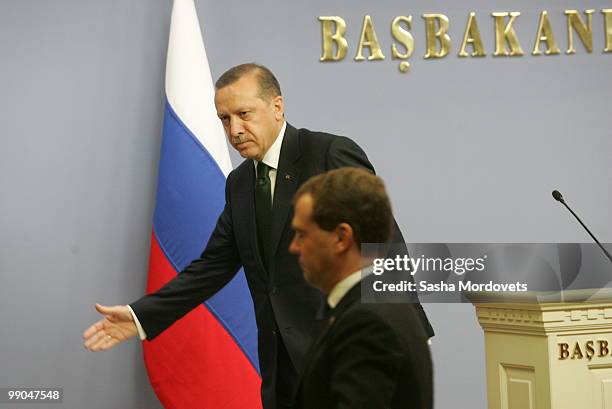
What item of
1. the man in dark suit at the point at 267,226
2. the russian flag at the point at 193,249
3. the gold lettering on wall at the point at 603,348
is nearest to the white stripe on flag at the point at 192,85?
the russian flag at the point at 193,249

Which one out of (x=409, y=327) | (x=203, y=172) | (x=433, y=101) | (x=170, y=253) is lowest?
(x=409, y=327)

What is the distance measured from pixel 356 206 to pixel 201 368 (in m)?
2.77

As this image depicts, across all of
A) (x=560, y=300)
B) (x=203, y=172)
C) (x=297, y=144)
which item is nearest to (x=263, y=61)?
(x=203, y=172)

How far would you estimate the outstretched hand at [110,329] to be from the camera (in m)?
2.93

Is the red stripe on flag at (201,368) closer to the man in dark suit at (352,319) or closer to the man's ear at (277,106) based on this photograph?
the man's ear at (277,106)

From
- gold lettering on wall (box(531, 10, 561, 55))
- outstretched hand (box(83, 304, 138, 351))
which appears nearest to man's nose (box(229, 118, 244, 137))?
outstretched hand (box(83, 304, 138, 351))

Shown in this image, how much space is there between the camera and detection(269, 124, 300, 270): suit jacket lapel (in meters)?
2.95

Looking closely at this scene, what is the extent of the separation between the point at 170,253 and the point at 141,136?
75 cm

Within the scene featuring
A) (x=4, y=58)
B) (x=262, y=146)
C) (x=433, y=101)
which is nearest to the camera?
(x=262, y=146)

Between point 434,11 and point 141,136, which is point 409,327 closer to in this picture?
point 141,136

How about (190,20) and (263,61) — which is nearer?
(190,20)

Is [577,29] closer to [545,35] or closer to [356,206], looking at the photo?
[545,35]

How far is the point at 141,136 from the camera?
4895 millimetres

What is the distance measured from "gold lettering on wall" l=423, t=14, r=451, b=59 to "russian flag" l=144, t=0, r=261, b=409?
4.29 ft
